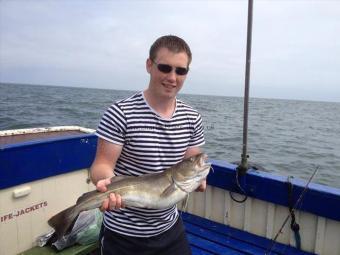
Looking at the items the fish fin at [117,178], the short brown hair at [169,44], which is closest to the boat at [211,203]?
the fish fin at [117,178]

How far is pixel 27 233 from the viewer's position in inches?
171

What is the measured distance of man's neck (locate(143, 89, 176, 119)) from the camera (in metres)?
2.63

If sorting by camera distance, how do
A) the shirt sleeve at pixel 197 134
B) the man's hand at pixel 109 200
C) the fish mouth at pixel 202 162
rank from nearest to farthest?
the man's hand at pixel 109 200
the fish mouth at pixel 202 162
the shirt sleeve at pixel 197 134

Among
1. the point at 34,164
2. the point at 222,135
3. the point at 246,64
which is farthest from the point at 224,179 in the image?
the point at 222,135

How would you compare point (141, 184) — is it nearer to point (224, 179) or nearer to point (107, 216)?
point (107, 216)

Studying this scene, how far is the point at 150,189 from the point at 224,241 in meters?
2.66

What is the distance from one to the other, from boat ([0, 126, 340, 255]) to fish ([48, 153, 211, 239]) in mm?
1648

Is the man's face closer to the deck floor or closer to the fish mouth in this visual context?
the fish mouth

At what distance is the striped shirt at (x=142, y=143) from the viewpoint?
2498 millimetres

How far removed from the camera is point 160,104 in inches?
104

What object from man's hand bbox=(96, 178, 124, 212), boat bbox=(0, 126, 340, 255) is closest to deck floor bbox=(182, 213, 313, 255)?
boat bbox=(0, 126, 340, 255)

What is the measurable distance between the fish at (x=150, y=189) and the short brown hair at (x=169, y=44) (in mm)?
826

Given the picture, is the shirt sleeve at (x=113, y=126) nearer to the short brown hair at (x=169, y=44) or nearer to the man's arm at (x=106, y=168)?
the man's arm at (x=106, y=168)

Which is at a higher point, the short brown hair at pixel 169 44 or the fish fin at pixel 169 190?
the short brown hair at pixel 169 44
